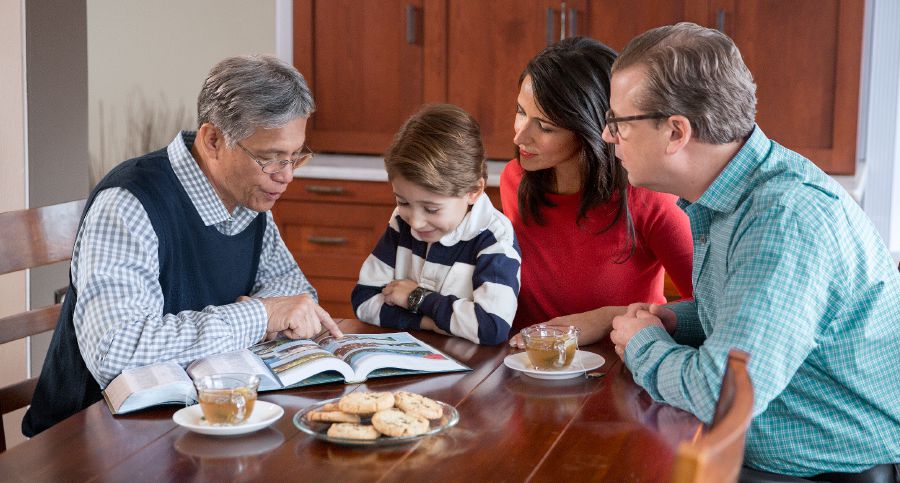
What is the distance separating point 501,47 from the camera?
4059mm

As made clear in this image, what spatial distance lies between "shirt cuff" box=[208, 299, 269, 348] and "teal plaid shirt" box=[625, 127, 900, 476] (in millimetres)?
652

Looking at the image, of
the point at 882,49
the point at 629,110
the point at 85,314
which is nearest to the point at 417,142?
the point at 629,110

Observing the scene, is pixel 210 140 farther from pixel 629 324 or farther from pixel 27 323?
pixel 629 324

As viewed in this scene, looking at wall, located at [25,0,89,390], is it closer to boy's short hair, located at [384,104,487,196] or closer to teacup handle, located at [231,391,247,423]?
boy's short hair, located at [384,104,487,196]

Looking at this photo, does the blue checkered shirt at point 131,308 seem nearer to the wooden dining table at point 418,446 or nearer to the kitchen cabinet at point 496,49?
the wooden dining table at point 418,446

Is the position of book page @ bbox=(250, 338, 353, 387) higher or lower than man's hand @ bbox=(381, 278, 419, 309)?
lower

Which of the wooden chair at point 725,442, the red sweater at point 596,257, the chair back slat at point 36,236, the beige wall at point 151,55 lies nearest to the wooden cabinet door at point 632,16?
the beige wall at point 151,55

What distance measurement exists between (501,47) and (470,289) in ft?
7.16

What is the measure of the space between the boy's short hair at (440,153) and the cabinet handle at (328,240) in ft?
6.61

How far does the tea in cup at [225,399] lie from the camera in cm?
138

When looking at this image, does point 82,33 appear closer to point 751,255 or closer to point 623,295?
point 623,295

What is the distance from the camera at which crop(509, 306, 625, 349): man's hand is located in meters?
1.96

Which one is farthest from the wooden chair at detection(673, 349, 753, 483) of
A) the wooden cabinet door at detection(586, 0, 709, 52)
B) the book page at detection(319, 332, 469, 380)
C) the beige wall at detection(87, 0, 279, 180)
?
the beige wall at detection(87, 0, 279, 180)

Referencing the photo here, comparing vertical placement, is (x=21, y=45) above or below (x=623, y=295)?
above
